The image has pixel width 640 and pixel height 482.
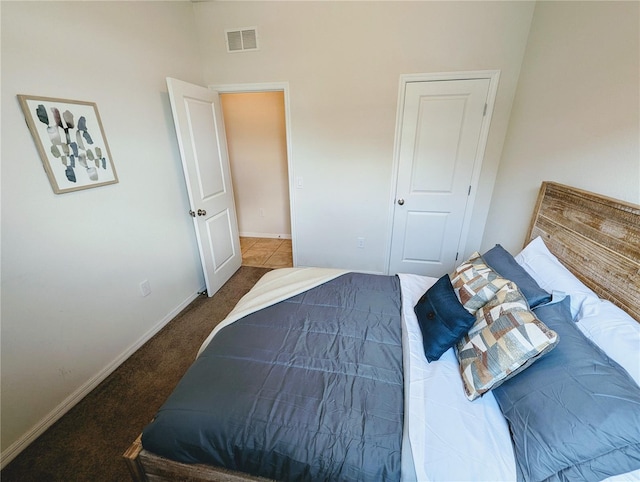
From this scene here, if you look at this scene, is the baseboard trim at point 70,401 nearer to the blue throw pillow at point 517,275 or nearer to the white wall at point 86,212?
the white wall at point 86,212

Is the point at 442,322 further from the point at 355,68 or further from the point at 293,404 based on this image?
the point at 355,68

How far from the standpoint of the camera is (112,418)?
1533mm

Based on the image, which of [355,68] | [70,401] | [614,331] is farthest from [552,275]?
[70,401]

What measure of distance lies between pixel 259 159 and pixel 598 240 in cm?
369

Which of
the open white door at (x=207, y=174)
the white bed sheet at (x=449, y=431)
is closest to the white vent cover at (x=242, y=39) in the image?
the open white door at (x=207, y=174)

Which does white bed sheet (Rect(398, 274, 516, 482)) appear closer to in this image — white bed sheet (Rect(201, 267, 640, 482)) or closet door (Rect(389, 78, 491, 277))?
white bed sheet (Rect(201, 267, 640, 482))

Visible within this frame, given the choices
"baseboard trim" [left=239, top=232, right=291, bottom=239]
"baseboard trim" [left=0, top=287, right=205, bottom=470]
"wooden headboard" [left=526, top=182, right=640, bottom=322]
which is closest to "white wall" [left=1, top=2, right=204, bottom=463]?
"baseboard trim" [left=0, top=287, right=205, bottom=470]

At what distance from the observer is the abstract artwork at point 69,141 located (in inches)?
53.3

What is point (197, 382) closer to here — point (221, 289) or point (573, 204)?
point (221, 289)

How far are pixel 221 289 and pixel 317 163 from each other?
1.70m

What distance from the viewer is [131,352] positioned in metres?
1.98

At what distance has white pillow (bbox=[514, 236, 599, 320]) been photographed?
1.12 metres

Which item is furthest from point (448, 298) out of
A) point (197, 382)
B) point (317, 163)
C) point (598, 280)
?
point (317, 163)

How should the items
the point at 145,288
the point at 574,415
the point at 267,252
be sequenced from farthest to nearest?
the point at 267,252, the point at 145,288, the point at 574,415
